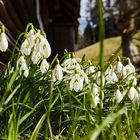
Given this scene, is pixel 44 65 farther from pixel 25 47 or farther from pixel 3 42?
pixel 3 42

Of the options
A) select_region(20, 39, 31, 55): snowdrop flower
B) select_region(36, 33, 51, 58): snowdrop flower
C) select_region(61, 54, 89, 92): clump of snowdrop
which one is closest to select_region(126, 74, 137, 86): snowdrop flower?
select_region(61, 54, 89, 92): clump of snowdrop

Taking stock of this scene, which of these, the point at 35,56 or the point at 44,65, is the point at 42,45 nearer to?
the point at 35,56

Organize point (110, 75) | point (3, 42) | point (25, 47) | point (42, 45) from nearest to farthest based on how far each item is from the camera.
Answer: point (3, 42), point (42, 45), point (25, 47), point (110, 75)

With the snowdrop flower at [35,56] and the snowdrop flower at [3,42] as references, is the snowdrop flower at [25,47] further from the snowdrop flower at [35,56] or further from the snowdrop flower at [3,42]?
the snowdrop flower at [3,42]

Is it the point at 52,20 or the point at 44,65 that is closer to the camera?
the point at 44,65

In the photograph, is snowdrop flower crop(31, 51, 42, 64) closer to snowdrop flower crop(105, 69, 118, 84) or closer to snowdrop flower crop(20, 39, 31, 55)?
snowdrop flower crop(20, 39, 31, 55)

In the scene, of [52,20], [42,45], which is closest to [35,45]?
[42,45]

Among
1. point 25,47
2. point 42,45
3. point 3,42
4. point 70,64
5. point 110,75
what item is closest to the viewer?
point 3,42

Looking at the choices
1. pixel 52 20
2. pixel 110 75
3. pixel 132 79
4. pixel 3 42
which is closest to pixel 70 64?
pixel 110 75

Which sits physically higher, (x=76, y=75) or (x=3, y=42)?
(x=3, y=42)

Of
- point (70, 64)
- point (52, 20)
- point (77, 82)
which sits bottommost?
point (77, 82)

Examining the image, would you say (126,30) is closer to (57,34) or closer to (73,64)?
(57,34)

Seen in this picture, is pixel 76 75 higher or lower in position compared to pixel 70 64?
lower

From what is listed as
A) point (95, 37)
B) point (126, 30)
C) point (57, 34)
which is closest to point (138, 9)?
point (126, 30)
